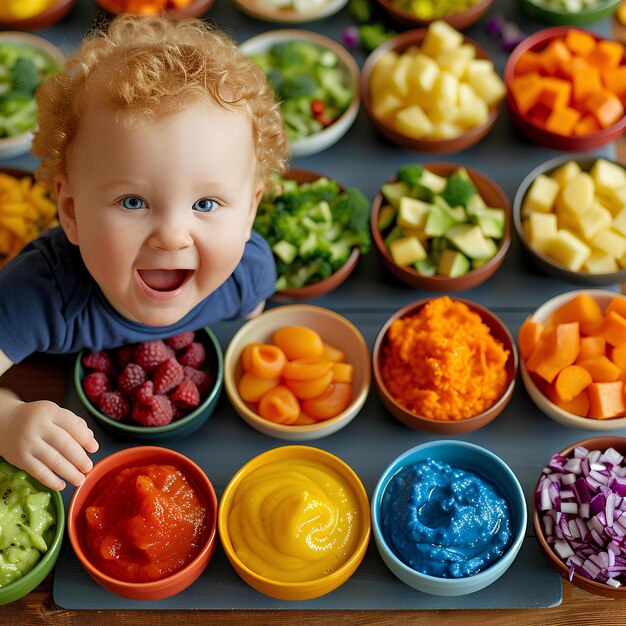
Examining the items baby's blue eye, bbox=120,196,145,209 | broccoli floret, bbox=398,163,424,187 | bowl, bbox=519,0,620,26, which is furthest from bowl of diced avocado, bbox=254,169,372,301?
bowl, bbox=519,0,620,26

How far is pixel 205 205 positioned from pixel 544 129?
48.9 inches

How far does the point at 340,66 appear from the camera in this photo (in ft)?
8.78

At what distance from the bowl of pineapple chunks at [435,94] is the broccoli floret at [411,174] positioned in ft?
0.50

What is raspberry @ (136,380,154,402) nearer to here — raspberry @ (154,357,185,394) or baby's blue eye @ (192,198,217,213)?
raspberry @ (154,357,185,394)

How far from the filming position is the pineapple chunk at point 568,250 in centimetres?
226

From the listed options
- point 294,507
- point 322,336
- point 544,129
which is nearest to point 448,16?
point 544,129

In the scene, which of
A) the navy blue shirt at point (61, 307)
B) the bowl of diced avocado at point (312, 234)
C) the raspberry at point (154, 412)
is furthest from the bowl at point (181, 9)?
the raspberry at point (154, 412)

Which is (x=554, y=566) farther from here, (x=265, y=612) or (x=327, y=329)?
(x=327, y=329)

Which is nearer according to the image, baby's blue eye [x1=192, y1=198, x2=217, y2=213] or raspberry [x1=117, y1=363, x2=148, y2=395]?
baby's blue eye [x1=192, y1=198, x2=217, y2=213]

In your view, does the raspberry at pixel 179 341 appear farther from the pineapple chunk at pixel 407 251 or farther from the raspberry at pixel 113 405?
the pineapple chunk at pixel 407 251

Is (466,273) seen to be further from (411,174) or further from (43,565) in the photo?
(43,565)

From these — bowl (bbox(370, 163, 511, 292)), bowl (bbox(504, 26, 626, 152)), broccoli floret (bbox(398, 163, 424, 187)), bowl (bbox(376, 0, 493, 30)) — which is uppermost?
bowl (bbox(376, 0, 493, 30))

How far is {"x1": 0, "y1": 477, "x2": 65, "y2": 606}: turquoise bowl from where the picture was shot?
1798mm

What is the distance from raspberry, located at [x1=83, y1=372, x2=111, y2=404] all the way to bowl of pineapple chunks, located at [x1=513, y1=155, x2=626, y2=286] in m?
1.16
